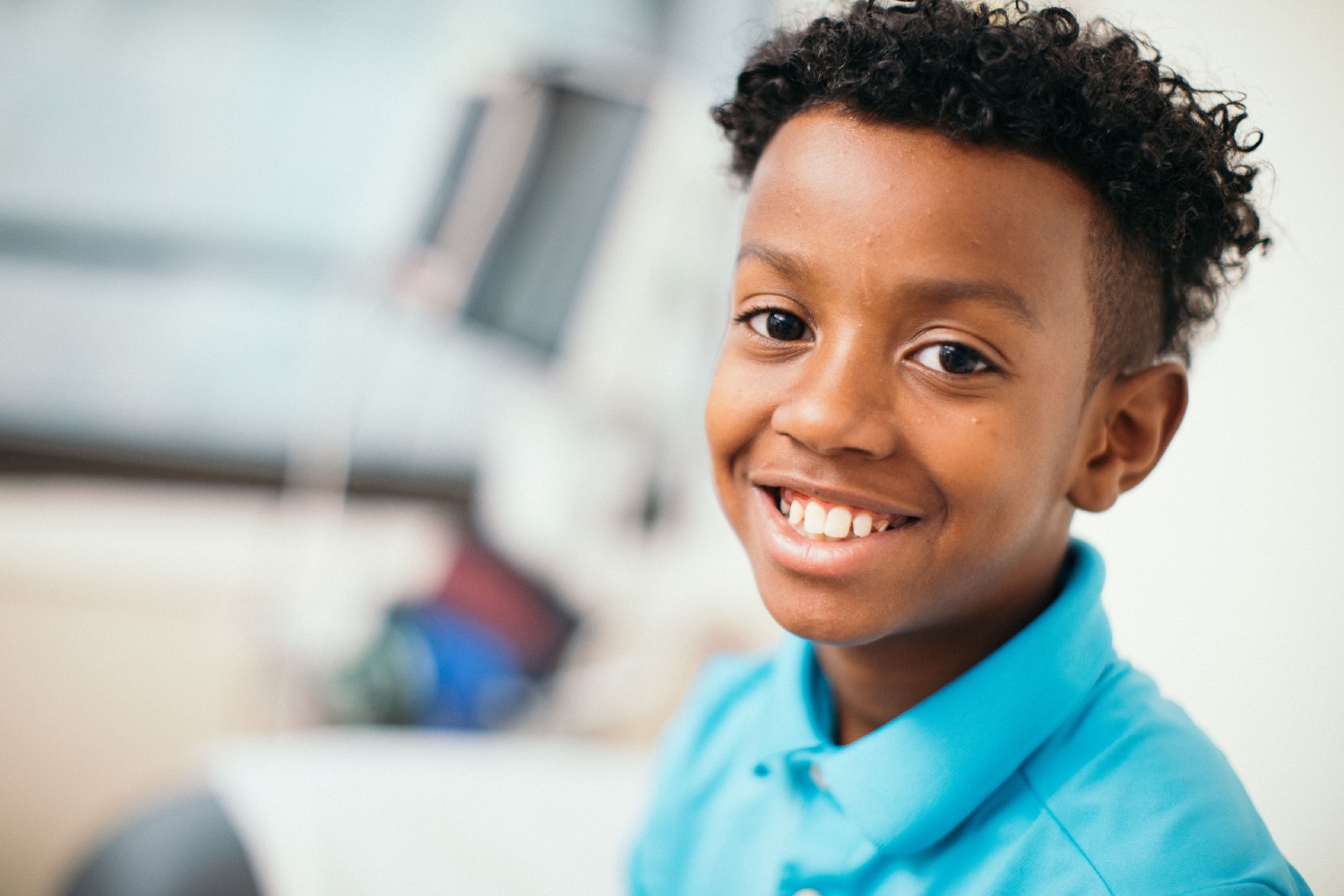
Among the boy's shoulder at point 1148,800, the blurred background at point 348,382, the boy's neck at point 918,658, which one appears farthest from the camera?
the blurred background at point 348,382

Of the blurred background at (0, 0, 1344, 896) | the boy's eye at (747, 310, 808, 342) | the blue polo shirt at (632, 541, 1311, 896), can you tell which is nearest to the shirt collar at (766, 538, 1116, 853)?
the blue polo shirt at (632, 541, 1311, 896)

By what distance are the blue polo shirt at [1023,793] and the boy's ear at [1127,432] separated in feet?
0.24

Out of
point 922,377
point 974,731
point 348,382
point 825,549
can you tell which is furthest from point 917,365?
point 348,382

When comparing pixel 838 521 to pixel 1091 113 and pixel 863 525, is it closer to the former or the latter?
pixel 863 525

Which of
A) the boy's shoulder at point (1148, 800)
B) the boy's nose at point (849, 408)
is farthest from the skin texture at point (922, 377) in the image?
the boy's shoulder at point (1148, 800)

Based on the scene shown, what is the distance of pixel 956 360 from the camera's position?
647 mm

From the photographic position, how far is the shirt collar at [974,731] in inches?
Result: 27.1

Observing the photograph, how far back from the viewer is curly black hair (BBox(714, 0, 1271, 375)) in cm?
63

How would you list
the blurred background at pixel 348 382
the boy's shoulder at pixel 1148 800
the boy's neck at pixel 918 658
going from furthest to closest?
the blurred background at pixel 348 382
the boy's neck at pixel 918 658
the boy's shoulder at pixel 1148 800

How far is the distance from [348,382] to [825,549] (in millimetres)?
1695

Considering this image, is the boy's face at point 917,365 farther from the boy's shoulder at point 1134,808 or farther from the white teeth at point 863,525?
the boy's shoulder at point 1134,808

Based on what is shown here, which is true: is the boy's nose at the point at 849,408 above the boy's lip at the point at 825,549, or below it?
above

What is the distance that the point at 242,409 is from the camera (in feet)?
7.48

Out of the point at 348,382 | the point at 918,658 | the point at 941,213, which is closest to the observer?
the point at 941,213
